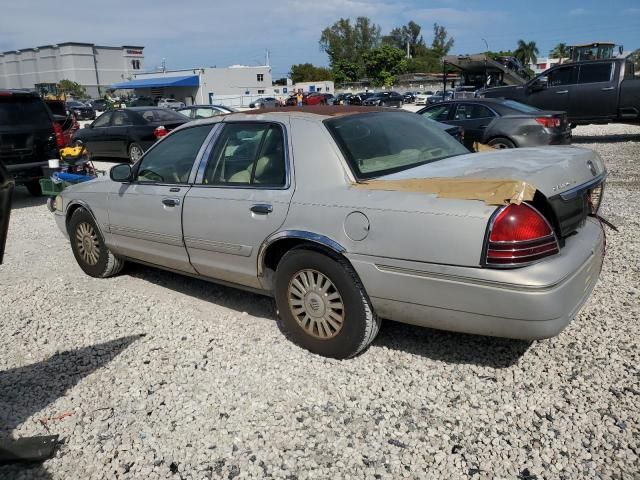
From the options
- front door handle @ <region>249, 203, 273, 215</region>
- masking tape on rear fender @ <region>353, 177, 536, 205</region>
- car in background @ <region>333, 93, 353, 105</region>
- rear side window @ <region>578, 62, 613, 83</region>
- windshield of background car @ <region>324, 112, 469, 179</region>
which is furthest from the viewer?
car in background @ <region>333, 93, 353, 105</region>

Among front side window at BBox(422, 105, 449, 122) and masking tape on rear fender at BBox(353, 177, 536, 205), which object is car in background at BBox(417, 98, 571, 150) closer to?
front side window at BBox(422, 105, 449, 122)

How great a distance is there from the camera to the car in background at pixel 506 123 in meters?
10.1

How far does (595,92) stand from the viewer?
14.3 m

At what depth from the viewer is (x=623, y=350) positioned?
11.3ft

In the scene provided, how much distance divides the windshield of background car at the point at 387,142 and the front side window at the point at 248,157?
1.38ft

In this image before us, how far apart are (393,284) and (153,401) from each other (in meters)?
1.54

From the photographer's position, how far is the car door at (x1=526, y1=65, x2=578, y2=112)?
14773 mm

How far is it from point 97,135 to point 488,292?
13.3 meters

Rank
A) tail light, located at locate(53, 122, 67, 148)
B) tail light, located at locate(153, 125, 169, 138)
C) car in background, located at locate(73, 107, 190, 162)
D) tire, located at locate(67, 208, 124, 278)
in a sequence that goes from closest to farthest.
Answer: tire, located at locate(67, 208, 124, 278) → tail light, located at locate(53, 122, 67, 148) → tail light, located at locate(153, 125, 169, 138) → car in background, located at locate(73, 107, 190, 162)

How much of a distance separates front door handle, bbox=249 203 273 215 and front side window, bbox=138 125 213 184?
2.86 feet

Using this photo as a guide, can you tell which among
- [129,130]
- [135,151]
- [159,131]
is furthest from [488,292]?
[129,130]

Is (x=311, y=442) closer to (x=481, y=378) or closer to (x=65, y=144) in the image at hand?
(x=481, y=378)

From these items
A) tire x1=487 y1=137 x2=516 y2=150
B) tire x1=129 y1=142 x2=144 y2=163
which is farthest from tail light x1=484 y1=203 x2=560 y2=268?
tire x1=129 y1=142 x2=144 y2=163

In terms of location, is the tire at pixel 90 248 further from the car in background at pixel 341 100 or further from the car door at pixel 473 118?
the car in background at pixel 341 100
